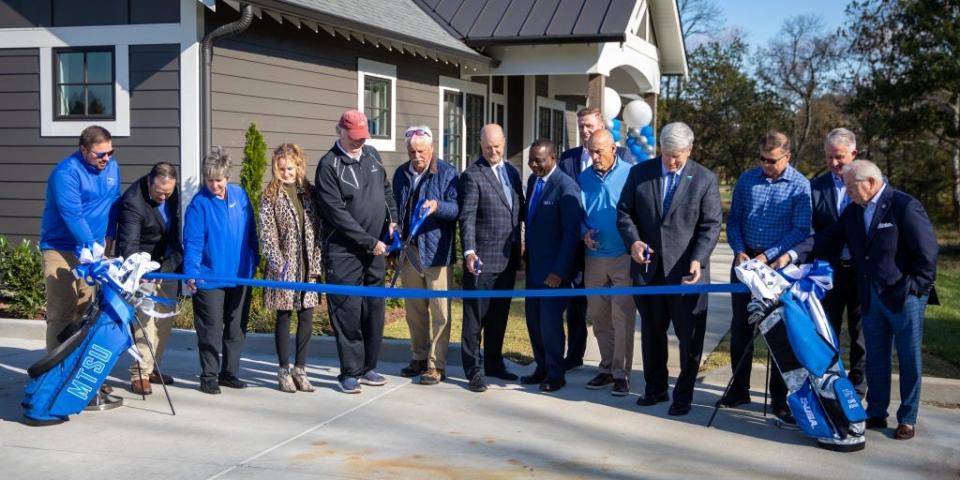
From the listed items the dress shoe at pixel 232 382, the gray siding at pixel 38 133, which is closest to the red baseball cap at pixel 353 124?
the dress shoe at pixel 232 382

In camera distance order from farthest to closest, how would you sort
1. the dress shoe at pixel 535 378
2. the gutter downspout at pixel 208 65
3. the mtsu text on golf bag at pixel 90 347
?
the gutter downspout at pixel 208 65
the dress shoe at pixel 535 378
the mtsu text on golf bag at pixel 90 347

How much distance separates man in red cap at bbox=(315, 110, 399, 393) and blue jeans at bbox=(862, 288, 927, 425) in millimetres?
3316

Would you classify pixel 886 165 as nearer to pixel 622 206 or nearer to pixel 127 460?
pixel 622 206

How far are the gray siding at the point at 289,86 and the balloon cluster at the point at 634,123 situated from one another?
4.78m

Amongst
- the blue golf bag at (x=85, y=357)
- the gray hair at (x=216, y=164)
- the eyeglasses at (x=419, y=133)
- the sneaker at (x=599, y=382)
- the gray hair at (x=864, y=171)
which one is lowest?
the sneaker at (x=599, y=382)

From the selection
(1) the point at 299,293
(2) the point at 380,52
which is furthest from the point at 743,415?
(2) the point at 380,52

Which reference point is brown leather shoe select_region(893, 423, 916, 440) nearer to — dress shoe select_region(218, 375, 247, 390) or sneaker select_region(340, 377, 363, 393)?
sneaker select_region(340, 377, 363, 393)

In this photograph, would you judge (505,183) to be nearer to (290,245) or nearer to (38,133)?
(290,245)

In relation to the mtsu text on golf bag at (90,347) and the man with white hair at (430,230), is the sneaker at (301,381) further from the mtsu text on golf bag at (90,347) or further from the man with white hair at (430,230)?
the mtsu text on golf bag at (90,347)

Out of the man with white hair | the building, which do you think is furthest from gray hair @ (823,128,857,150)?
the building

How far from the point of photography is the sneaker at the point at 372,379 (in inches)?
287

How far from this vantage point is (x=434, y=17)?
1572 centimetres

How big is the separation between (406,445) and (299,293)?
5.65 ft

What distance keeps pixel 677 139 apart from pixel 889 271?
1533mm
